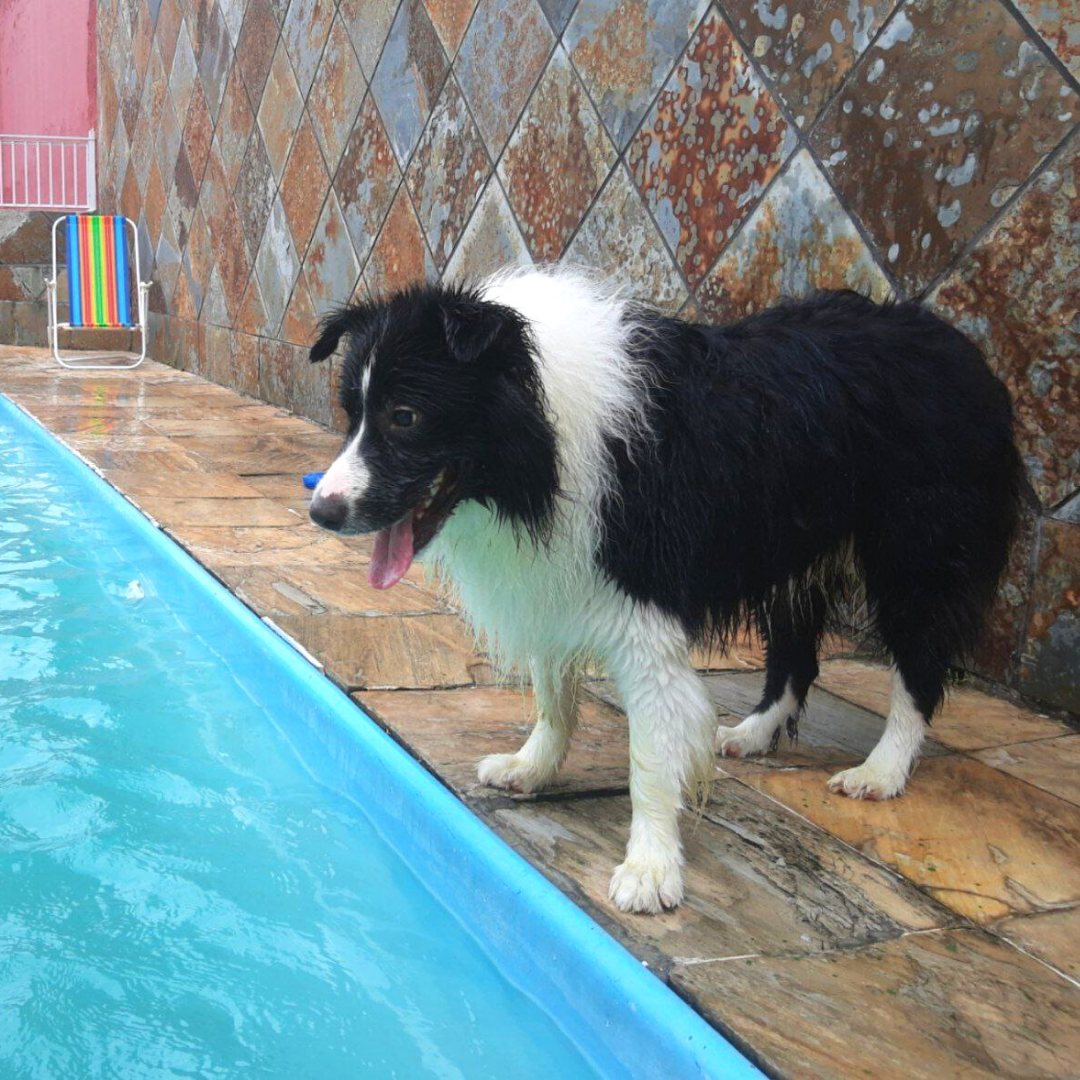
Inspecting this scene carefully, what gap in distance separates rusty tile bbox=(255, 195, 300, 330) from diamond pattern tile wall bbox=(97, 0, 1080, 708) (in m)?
0.02

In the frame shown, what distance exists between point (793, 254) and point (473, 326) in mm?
1896

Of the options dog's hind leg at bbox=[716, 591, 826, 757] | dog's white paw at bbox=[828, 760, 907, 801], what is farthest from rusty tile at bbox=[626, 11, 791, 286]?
dog's white paw at bbox=[828, 760, 907, 801]

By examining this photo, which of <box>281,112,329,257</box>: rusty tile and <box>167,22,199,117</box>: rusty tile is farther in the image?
<box>167,22,199,117</box>: rusty tile

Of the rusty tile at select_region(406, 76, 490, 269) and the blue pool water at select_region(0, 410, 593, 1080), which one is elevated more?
the rusty tile at select_region(406, 76, 490, 269)

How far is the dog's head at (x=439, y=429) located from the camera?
188 cm

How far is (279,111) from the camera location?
281 inches

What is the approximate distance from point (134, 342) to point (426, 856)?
33.0 feet

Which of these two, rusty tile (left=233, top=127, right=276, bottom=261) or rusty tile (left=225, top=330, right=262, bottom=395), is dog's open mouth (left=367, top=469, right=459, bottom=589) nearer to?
rusty tile (left=233, top=127, right=276, bottom=261)

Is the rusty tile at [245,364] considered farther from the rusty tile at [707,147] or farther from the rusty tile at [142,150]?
the rusty tile at [707,147]

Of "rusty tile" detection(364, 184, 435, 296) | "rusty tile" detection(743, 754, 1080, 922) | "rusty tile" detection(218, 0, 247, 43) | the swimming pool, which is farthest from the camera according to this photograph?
"rusty tile" detection(218, 0, 247, 43)

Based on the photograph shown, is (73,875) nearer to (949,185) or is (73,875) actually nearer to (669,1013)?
(669,1013)

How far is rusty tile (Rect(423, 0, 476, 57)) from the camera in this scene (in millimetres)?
5223

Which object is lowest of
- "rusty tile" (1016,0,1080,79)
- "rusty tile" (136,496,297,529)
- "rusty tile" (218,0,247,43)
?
"rusty tile" (136,496,297,529)

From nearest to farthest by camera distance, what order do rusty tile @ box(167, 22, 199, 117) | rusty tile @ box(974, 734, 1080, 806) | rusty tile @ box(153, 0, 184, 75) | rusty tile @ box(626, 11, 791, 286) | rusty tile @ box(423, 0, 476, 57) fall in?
rusty tile @ box(974, 734, 1080, 806) < rusty tile @ box(626, 11, 791, 286) < rusty tile @ box(423, 0, 476, 57) < rusty tile @ box(167, 22, 199, 117) < rusty tile @ box(153, 0, 184, 75)
